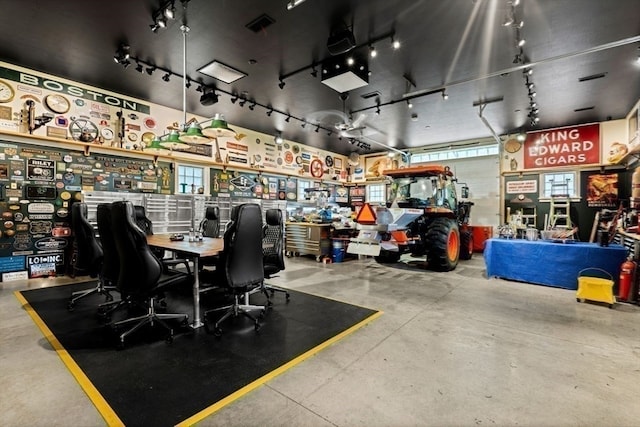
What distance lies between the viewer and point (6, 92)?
471 centimetres

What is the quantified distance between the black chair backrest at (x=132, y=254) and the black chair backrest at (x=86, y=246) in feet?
4.38

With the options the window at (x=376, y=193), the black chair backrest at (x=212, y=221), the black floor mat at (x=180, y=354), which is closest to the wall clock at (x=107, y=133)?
the black chair backrest at (x=212, y=221)

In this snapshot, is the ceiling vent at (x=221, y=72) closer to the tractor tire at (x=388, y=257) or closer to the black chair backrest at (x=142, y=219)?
the black chair backrest at (x=142, y=219)

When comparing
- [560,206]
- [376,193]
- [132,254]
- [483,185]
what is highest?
[483,185]

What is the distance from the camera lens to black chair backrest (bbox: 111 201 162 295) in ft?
8.25

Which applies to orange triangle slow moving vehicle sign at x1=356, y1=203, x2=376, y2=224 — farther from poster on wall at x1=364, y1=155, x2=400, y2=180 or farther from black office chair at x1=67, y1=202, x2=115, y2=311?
poster on wall at x1=364, y1=155, x2=400, y2=180

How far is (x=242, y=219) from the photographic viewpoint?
280cm

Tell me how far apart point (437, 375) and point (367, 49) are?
165 inches

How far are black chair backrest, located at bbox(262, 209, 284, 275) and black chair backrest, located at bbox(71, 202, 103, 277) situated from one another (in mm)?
2049

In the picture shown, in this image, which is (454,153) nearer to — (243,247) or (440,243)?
(440,243)

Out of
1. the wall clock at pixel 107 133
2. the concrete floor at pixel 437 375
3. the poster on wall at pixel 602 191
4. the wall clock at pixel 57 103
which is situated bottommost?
the concrete floor at pixel 437 375

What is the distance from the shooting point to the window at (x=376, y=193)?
11.4 meters

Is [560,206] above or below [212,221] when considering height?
above

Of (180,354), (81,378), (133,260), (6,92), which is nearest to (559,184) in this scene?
(180,354)
